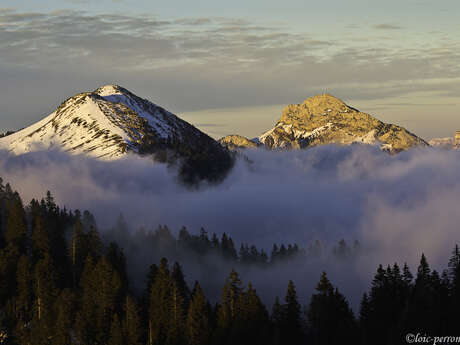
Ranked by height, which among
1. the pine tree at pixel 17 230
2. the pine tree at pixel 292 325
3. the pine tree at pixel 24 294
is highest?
the pine tree at pixel 17 230

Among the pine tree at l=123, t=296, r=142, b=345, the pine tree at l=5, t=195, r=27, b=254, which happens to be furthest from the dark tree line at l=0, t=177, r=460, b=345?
the pine tree at l=5, t=195, r=27, b=254

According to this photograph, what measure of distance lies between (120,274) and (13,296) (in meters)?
16.9

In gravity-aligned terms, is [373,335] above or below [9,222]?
below

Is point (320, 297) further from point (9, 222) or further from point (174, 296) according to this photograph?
point (9, 222)

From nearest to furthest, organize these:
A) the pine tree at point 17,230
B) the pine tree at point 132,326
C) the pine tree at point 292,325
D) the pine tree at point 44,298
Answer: the pine tree at point 132,326, the pine tree at point 292,325, the pine tree at point 44,298, the pine tree at point 17,230

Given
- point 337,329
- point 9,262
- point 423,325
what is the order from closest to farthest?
point 423,325
point 337,329
point 9,262

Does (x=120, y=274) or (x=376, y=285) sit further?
(x=120, y=274)

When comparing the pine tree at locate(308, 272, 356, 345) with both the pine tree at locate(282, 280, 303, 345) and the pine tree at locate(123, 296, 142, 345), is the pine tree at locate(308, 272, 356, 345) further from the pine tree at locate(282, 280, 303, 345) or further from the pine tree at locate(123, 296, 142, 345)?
the pine tree at locate(123, 296, 142, 345)

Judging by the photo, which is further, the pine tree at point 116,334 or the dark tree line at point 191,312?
the pine tree at point 116,334

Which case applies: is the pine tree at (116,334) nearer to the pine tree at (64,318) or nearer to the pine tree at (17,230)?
the pine tree at (64,318)

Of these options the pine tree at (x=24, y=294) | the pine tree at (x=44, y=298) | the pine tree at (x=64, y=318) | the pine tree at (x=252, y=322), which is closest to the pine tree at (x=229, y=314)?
the pine tree at (x=252, y=322)

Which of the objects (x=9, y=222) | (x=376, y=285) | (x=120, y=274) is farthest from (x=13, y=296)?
(x=376, y=285)

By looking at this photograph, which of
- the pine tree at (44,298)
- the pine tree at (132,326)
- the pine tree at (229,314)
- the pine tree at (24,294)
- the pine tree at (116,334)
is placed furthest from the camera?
the pine tree at (24,294)

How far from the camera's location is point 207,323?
11206cm
